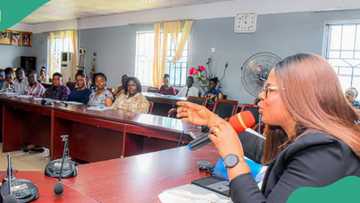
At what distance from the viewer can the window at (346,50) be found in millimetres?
5375

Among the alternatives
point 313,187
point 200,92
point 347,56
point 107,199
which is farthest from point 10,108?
point 347,56

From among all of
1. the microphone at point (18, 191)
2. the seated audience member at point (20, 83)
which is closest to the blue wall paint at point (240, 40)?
the seated audience member at point (20, 83)

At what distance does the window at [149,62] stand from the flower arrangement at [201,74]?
1.96 feet

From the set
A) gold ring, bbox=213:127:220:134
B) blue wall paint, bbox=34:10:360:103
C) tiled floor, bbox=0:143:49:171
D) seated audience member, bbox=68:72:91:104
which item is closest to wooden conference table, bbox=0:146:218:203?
gold ring, bbox=213:127:220:134

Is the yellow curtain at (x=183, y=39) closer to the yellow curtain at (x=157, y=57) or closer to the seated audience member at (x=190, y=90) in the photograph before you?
the yellow curtain at (x=157, y=57)

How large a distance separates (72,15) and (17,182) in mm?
9134

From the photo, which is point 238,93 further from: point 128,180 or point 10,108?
point 128,180

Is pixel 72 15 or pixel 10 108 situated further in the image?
pixel 72 15

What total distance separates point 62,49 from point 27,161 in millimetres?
7077

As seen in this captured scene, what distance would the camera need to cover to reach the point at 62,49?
35.2 feet

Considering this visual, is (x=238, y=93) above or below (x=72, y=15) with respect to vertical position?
below

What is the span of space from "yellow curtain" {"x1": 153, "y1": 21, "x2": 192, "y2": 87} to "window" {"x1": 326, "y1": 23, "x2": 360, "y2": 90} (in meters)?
2.86

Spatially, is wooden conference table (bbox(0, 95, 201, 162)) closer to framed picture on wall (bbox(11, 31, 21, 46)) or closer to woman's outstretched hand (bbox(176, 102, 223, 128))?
woman's outstretched hand (bbox(176, 102, 223, 128))

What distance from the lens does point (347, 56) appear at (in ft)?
17.9
